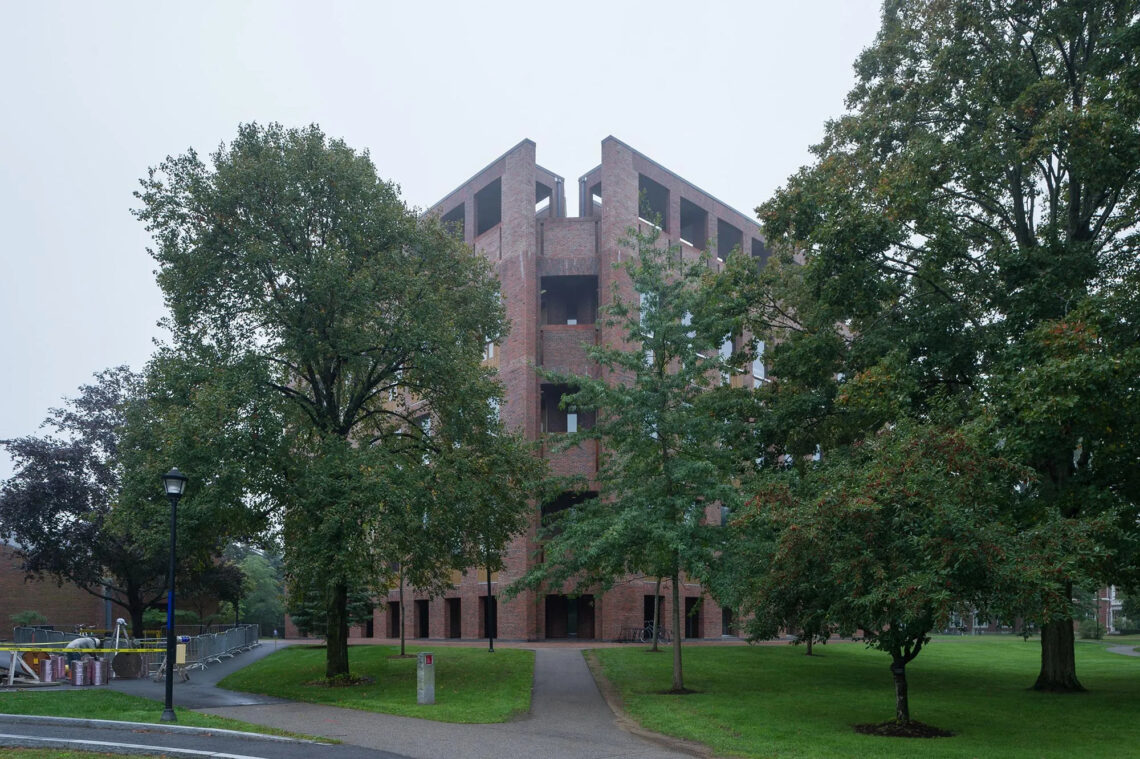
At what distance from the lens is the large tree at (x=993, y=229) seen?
18031 mm

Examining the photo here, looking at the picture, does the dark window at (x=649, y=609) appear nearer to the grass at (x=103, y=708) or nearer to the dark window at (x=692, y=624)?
the dark window at (x=692, y=624)

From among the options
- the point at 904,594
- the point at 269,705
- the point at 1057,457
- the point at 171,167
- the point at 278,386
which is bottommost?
the point at 269,705

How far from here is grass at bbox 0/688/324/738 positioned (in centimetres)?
1598

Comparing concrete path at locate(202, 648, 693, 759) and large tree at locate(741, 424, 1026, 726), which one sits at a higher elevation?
large tree at locate(741, 424, 1026, 726)

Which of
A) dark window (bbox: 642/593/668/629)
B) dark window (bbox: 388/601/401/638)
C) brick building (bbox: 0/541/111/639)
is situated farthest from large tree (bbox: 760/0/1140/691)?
brick building (bbox: 0/541/111/639)

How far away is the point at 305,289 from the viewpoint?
23094 mm

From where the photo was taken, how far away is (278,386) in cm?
2428

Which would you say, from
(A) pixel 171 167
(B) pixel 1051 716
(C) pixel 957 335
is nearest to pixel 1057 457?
(C) pixel 957 335

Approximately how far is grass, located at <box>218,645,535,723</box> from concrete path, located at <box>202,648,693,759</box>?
63 centimetres

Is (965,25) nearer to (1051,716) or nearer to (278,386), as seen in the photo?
(1051,716)

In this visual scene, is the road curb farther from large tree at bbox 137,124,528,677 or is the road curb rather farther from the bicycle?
the bicycle

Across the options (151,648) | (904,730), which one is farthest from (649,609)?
(904,730)

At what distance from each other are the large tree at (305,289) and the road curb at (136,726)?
21.5ft

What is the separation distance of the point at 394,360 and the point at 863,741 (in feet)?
50.4
